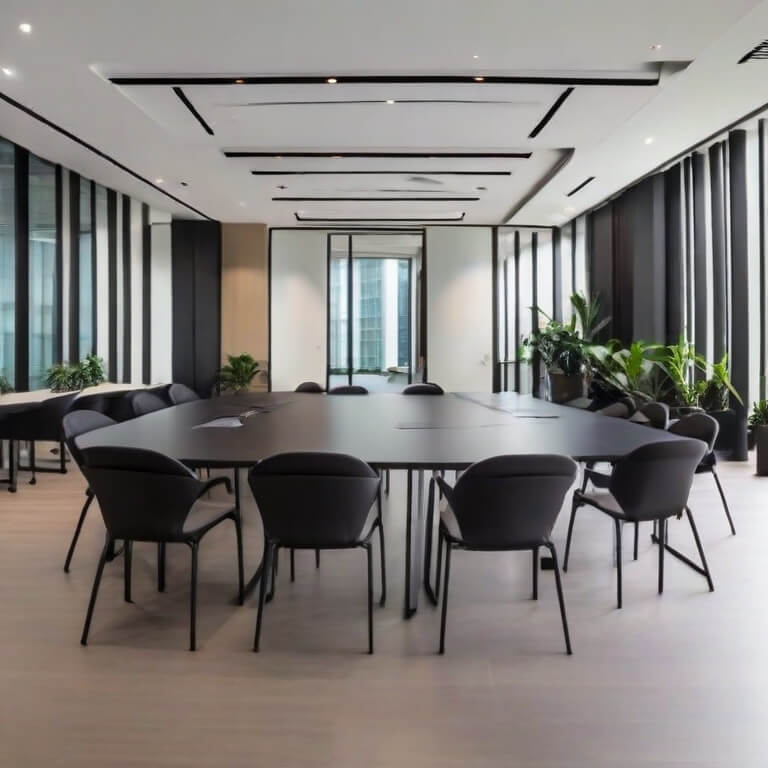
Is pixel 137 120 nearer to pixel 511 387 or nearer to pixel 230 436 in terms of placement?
pixel 230 436

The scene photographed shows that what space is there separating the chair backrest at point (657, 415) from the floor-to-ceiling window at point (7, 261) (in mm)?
6150

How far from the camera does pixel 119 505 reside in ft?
7.54

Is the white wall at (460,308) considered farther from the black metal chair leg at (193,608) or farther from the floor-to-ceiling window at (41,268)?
the black metal chair leg at (193,608)

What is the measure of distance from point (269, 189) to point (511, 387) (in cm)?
552

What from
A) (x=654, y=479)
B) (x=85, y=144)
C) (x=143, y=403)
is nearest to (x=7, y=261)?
(x=85, y=144)

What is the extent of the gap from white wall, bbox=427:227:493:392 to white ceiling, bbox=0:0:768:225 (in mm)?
2504

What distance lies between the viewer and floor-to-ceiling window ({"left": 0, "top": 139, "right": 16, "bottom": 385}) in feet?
20.2

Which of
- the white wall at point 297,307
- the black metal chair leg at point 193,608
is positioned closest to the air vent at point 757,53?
the black metal chair leg at point 193,608

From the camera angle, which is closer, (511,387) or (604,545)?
(604,545)

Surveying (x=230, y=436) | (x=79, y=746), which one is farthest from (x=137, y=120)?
(x=79, y=746)

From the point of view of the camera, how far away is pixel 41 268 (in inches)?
267

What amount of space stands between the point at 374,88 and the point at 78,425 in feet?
11.1

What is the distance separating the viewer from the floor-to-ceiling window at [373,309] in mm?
10586

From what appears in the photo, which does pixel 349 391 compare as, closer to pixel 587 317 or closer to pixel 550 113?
pixel 550 113
